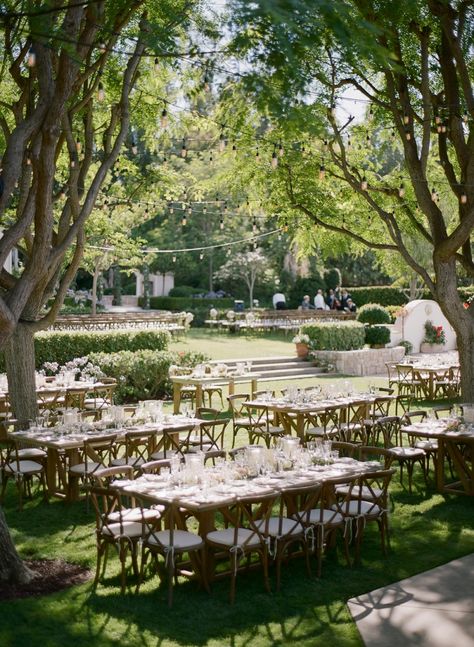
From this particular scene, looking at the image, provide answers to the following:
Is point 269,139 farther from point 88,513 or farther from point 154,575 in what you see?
point 154,575

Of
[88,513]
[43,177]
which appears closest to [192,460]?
[88,513]

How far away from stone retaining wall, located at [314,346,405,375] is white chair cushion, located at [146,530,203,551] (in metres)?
16.8

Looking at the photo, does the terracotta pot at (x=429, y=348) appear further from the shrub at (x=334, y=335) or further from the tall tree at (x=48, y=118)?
the tall tree at (x=48, y=118)

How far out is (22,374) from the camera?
11602mm

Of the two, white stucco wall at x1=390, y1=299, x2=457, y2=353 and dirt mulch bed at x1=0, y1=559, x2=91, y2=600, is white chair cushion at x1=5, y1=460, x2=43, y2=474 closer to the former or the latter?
dirt mulch bed at x1=0, y1=559, x2=91, y2=600

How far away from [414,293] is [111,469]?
3023 centimetres

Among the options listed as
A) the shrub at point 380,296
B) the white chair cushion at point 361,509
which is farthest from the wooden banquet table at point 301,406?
the shrub at point 380,296

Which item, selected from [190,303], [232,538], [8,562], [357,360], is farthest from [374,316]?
[8,562]

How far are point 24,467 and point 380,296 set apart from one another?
30904 millimetres

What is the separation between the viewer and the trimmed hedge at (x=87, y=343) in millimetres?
18547

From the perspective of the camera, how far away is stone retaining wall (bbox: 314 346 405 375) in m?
23.8

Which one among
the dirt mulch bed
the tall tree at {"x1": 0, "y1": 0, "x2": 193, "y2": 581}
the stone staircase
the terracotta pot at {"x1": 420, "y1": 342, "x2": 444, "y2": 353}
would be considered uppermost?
the tall tree at {"x1": 0, "y1": 0, "x2": 193, "y2": 581}

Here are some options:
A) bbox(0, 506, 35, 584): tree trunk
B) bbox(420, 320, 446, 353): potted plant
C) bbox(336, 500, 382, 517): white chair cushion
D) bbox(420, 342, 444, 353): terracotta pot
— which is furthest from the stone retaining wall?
bbox(0, 506, 35, 584): tree trunk

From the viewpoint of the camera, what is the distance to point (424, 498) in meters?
10.5
